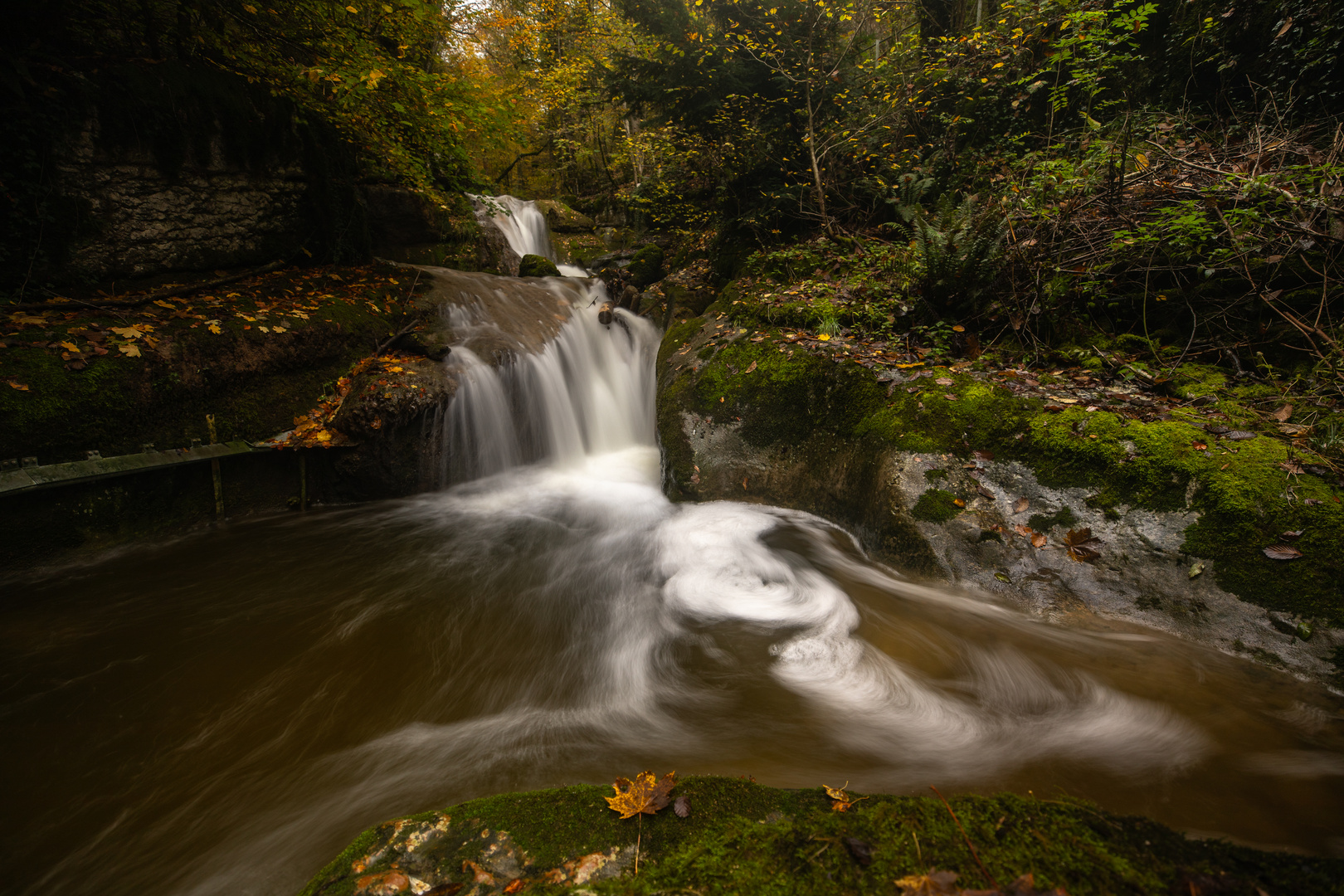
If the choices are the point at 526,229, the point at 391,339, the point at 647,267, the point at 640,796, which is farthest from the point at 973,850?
the point at 526,229

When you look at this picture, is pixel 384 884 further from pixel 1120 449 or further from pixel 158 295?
pixel 158 295

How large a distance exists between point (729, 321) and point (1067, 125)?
6079mm

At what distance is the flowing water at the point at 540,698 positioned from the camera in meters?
2.14

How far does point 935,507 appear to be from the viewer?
392cm

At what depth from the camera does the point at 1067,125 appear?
7.25m

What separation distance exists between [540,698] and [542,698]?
1 cm

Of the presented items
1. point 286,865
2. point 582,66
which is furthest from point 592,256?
point 286,865

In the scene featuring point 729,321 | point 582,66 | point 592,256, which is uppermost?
point 582,66

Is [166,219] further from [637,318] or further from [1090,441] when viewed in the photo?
[1090,441]

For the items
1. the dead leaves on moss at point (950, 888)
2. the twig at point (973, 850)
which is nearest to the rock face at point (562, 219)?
the twig at point (973, 850)

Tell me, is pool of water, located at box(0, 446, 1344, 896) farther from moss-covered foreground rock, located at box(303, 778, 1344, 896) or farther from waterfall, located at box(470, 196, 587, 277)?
waterfall, located at box(470, 196, 587, 277)

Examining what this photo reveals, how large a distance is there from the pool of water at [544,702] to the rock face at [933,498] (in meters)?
0.21

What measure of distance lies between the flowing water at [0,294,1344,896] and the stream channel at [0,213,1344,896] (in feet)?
0.05

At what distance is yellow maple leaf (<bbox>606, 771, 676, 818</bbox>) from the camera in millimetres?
1668
